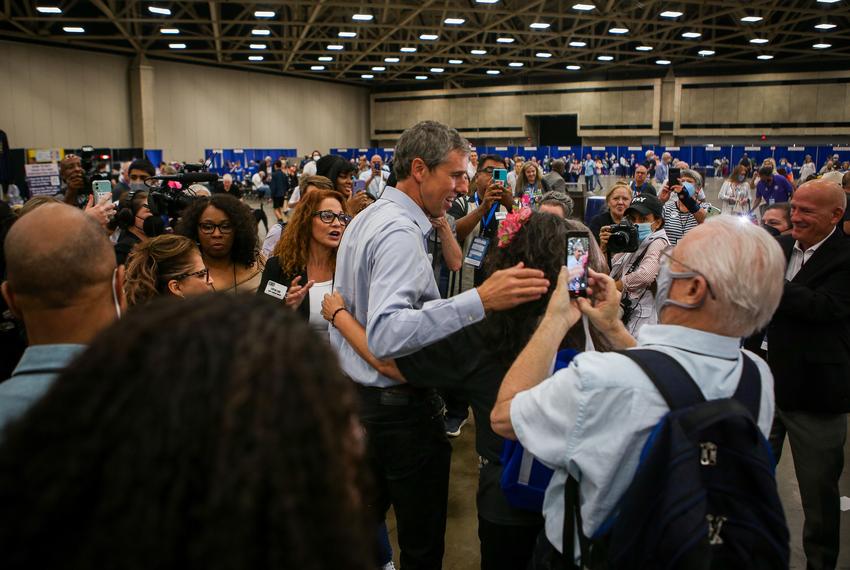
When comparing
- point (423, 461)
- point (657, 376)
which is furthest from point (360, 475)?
point (423, 461)

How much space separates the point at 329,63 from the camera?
30.0m

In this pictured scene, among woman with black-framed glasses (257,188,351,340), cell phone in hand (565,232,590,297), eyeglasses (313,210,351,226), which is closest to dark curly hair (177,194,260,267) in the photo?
woman with black-framed glasses (257,188,351,340)

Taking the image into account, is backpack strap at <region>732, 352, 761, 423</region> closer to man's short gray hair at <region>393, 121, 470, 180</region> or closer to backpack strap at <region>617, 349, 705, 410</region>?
backpack strap at <region>617, 349, 705, 410</region>

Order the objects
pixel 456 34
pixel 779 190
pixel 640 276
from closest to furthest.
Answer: pixel 640 276, pixel 779 190, pixel 456 34

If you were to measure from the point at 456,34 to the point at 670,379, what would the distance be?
25307 mm

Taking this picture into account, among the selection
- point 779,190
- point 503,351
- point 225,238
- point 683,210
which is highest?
point 779,190

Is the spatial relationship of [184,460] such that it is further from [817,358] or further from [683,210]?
[683,210]

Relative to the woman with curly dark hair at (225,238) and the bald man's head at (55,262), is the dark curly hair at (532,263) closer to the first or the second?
the bald man's head at (55,262)

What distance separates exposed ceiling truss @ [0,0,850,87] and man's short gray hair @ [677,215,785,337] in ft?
59.2

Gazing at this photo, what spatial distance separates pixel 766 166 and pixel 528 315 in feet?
36.2

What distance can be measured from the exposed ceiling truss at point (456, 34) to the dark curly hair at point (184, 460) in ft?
61.4

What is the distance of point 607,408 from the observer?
134 centimetres

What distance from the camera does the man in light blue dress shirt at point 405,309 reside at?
2.05 metres

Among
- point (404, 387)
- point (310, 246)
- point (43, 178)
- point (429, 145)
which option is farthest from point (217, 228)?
point (43, 178)
